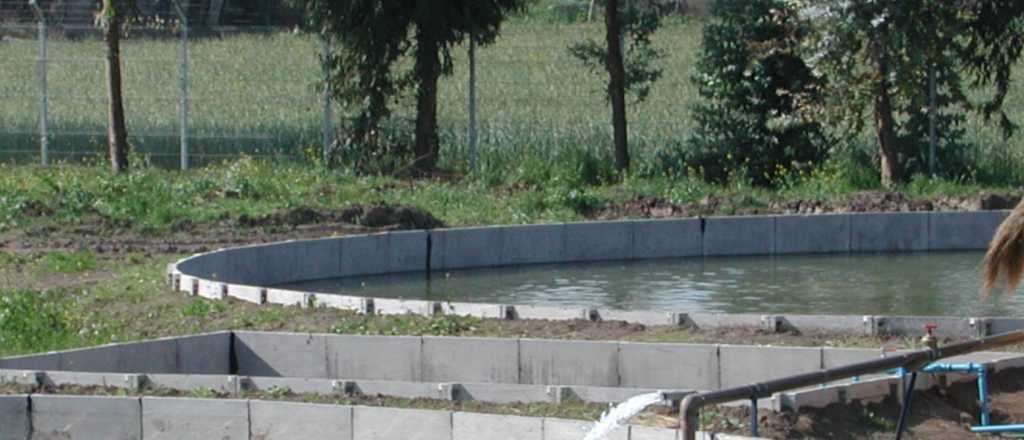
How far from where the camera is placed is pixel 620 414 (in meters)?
9.20

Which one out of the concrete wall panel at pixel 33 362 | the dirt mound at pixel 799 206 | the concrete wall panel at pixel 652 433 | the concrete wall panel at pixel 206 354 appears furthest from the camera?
the dirt mound at pixel 799 206

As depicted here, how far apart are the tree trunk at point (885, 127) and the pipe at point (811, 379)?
568 inches

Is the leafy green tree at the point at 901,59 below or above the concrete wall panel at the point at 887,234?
above

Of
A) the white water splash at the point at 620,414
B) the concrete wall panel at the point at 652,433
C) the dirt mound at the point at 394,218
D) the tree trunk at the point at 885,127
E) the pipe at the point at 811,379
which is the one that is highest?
the tree trunk at the point at 885,127

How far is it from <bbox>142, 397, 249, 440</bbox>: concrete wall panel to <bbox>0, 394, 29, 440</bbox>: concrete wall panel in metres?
0.70

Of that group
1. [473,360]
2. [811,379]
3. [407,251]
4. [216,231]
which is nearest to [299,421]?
[473,360]

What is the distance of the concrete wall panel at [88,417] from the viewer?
1008cm

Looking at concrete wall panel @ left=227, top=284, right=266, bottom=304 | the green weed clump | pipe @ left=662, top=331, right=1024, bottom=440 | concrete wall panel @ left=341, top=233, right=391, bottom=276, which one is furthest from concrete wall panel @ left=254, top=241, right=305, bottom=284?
pipe @ left=662, top=331, right=1024, bottom=440

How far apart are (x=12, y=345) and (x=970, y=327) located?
21.7 feet

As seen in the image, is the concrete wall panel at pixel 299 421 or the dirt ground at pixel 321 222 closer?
the concrete wall panel at pixel 299 421

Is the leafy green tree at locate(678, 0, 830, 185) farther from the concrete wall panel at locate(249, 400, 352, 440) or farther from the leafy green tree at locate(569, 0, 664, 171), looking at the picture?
the concrete wall panel at locate(249, 400, 352, 440)

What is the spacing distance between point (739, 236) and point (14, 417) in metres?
10.8

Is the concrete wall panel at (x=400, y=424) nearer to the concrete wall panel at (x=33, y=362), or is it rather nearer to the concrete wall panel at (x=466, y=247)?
the concrete wall panel at (x=33, y=362)

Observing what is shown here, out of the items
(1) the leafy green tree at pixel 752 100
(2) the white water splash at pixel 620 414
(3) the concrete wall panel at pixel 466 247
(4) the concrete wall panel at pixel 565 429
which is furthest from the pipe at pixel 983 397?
(1) the leafy green tree at pixel 752 100
